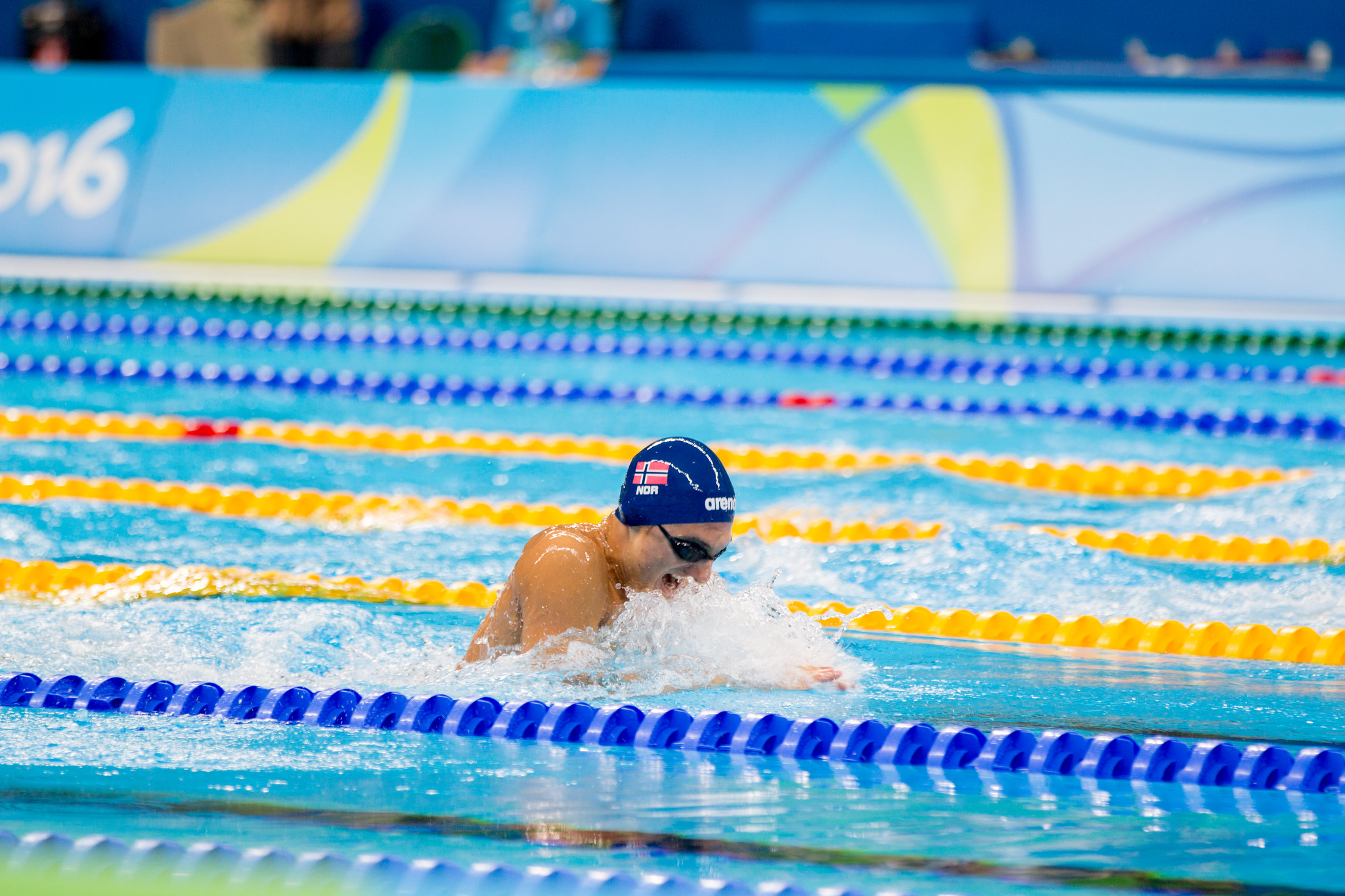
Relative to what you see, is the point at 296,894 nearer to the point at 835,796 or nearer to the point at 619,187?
the point at 835,796

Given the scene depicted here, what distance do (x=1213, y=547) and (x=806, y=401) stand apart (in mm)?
2216

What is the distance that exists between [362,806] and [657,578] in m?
0.74

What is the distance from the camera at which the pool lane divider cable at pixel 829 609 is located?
388 cm

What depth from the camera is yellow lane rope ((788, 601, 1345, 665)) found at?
385 centimetres

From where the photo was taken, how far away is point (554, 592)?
123 inches

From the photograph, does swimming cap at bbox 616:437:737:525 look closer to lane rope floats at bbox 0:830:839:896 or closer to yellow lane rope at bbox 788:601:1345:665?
lane rope floats at bbox 0:830:839:896

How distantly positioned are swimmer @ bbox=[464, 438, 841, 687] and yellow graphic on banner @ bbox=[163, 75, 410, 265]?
231 inches

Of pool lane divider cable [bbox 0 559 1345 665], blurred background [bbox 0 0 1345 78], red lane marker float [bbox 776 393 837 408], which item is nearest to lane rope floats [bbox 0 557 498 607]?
pool lane divider cable [bbox 0 559 1345 665]

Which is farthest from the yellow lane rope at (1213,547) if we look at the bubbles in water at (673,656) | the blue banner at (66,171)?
the blue banner at (66,171)

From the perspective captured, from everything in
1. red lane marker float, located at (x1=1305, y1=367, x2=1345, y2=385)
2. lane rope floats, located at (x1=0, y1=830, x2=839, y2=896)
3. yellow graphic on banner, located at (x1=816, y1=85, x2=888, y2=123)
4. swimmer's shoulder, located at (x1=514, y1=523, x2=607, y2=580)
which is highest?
yellow graphic on banner, located at (x1=816, y1=85, x2=888, y2=123)

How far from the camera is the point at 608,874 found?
7.91 feet

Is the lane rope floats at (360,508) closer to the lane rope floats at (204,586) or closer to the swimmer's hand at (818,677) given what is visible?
the lane rope floats at (204,586)

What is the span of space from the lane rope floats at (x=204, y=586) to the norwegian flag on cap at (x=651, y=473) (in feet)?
3.76

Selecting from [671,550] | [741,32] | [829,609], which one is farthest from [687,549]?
[741,32]
